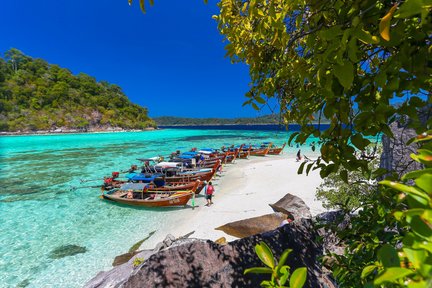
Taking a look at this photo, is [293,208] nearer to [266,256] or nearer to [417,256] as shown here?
[266,256]

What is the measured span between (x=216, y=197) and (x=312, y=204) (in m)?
6.41

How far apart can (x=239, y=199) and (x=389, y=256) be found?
591 inches

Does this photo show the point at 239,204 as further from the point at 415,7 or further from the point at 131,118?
the point at 131,118

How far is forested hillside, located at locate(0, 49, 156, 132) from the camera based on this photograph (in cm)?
8056

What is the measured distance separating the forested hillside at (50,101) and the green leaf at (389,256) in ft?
340

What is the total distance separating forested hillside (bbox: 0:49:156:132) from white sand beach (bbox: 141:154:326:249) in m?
89.0

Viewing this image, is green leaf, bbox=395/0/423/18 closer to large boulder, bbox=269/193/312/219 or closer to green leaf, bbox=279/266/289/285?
green leaf, bbox=279/266/289/285

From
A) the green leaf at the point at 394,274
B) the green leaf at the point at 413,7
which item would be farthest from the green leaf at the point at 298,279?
the green leaf at the point at 413,7

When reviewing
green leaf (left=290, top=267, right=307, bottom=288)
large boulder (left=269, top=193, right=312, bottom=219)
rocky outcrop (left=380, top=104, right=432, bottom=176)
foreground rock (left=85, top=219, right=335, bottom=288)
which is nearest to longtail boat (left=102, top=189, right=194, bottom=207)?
large boulder (left=269, top=193, right=312, bottom=219)

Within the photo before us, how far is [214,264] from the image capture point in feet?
12.7

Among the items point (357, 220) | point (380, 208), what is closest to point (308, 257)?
point (357, 220)

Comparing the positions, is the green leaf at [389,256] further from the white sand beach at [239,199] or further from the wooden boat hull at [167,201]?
the wooden boat hull at [167,201]

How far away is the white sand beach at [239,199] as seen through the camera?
10992 millimetres

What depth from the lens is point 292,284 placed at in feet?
2.37
